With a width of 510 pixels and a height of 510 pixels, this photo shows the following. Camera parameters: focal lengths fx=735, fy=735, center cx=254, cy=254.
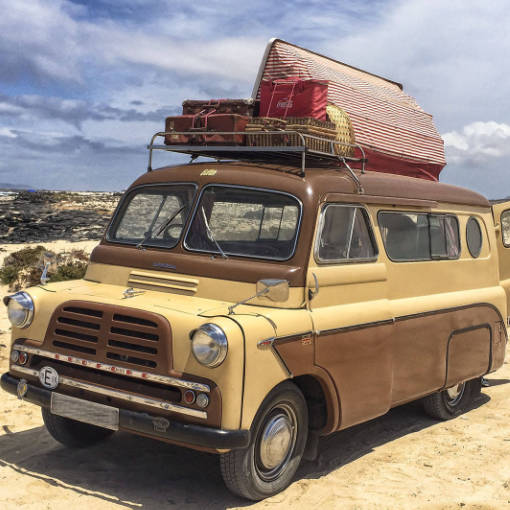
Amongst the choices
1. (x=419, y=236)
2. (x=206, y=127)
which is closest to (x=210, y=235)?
(x=206, y=127)

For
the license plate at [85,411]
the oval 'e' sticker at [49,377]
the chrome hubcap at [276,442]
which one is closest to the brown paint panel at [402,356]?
the chrome hubcap at [276,442]

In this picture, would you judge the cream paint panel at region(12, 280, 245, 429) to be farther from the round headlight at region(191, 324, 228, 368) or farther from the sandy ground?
the sandy ground

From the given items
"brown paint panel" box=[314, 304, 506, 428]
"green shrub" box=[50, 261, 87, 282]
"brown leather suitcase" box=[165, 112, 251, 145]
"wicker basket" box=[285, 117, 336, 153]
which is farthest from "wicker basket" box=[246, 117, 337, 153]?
"green shrub" box=[50, 261, 87, 282]

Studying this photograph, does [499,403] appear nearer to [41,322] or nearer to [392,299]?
[392,299]

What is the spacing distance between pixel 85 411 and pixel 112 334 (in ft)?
1.82

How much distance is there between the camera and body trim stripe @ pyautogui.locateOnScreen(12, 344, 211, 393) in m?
4.49

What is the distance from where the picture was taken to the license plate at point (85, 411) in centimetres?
474

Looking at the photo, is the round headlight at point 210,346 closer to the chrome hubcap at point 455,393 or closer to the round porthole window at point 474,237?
the chrome hubcap at point 455,393

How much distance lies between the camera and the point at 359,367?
5.53 meters

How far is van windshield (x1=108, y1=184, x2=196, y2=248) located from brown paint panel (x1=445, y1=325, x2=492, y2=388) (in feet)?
9.11

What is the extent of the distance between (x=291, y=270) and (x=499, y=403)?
393cm

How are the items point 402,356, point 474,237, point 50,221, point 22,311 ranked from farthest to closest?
point 50,221 < point 474,237 < point 402,356 < point 22,311

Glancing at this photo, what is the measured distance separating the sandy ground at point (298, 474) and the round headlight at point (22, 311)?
1.07m

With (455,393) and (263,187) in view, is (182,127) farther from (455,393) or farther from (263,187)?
(455,393)
